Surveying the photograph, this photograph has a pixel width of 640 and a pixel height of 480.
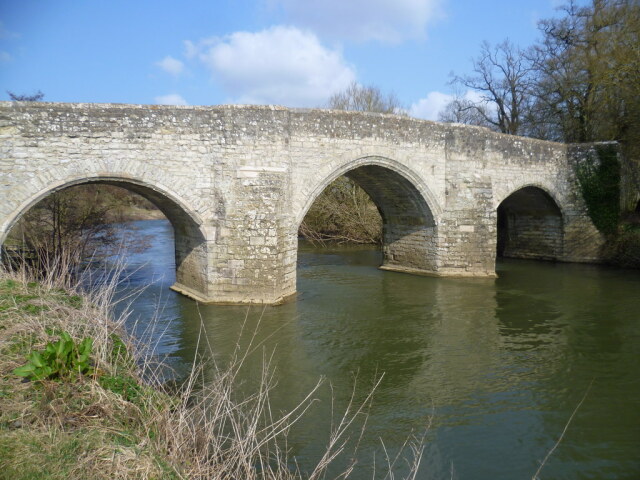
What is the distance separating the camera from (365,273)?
12633 mm

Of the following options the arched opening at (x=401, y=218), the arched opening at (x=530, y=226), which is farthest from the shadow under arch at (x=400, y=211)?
the arched opening at (x=530, y=226)

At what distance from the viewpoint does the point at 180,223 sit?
9484 millimetres

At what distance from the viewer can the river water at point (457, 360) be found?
4.26 meters

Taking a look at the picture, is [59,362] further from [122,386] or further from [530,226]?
[530,226]

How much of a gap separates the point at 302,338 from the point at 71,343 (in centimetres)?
434

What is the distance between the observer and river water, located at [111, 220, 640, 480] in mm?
4258

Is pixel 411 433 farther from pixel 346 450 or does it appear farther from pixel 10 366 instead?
pixel 10 366

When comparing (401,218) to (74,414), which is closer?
(74,414)

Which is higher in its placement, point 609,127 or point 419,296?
point 609,127

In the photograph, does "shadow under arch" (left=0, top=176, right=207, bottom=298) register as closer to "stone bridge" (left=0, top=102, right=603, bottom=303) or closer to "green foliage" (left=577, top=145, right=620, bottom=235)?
"stone bridge" (left=0, top=102, right=603, bottom=303)

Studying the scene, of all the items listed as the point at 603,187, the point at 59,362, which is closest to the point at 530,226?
the point at 603,187

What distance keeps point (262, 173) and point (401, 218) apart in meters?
5.00

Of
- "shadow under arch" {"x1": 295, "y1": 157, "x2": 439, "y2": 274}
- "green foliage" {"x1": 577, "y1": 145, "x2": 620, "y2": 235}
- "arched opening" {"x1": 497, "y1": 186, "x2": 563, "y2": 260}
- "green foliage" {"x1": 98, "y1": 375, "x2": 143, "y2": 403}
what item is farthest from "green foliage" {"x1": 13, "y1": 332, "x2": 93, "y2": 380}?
"green foliage" {"x1": 577, "y1": 145, "x2": 620, "y2": 235}

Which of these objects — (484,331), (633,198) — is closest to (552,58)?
(633,198)
